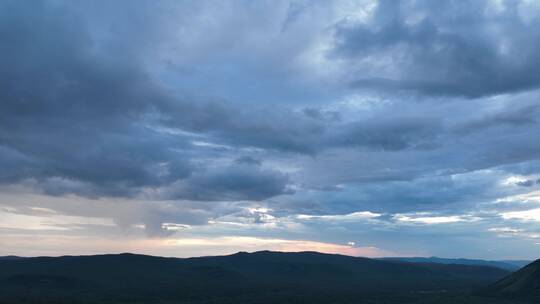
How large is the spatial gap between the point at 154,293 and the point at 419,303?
7654 cm

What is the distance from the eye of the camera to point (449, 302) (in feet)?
426

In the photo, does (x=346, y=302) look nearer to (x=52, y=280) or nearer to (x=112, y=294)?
(x=112, y=294)

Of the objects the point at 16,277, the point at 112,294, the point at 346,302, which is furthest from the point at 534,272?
the point at 16,277

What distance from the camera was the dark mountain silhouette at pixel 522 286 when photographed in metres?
144

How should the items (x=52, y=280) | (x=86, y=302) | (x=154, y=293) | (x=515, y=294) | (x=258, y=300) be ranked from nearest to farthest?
(x=86, y=302), (x=258, y=300), (x=515, y=294), (x=154, y=293), (x=52, y=280)

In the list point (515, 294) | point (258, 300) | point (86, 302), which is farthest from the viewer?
point (515, 294)

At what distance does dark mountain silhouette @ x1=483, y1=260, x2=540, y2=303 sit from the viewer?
144 metres

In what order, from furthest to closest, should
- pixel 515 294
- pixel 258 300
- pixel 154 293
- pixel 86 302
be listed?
pixel 154 293 < pixel 515 294 < pixel 258 300 < pixel 86 302

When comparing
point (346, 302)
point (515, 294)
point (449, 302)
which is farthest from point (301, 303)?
point (515, 294)

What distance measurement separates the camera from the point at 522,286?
151000 mm

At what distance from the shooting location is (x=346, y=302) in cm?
13412

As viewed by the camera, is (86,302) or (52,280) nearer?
(86,302)

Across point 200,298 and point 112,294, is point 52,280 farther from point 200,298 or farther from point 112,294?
point 200,298

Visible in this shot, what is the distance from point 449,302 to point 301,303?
116 ft
